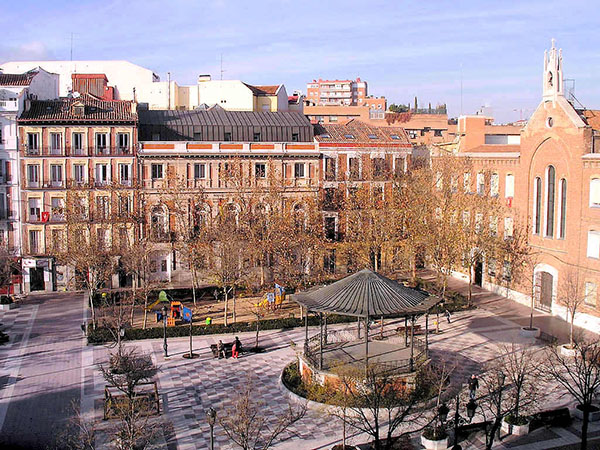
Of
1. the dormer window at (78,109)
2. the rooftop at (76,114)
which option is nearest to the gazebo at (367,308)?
the rooftop at (76,114)

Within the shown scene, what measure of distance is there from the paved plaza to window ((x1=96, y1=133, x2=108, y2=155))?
1271 cm

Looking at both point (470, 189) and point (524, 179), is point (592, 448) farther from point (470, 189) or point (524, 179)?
point (470, 189)

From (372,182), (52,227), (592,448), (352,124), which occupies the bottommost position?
(592,448)

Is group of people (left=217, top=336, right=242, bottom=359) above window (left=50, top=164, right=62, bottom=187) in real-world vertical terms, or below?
below

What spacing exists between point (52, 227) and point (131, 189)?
248 inches

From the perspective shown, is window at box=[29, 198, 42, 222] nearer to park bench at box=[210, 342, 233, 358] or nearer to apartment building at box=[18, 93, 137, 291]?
apartment building at box=[18, 93, 137, 291]

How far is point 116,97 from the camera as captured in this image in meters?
71.4

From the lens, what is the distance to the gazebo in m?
26.8

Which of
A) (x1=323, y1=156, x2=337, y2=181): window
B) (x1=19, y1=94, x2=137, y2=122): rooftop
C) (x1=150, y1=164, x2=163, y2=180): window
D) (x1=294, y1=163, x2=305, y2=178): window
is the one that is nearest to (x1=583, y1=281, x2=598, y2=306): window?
(x1=323, y1=156, x2=337, y2=181): window

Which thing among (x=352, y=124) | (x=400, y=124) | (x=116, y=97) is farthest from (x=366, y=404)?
(x=400, y=124)

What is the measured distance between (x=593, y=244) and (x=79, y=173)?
3550 cm

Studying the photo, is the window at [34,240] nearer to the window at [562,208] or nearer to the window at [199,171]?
the window at [199,171]

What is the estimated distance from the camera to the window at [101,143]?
5009cm

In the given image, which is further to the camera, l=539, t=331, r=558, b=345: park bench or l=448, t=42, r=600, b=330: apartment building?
l=448, t=42, r=600, b=330: apartment building
